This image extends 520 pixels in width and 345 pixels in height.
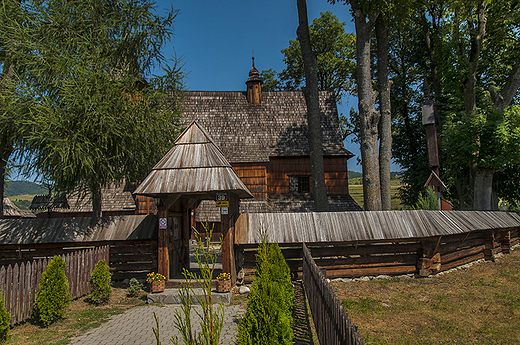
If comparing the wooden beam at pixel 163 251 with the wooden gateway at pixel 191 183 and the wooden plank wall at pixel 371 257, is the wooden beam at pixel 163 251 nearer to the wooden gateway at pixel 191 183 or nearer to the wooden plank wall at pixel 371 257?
the wooden gateway at pixel 191 183

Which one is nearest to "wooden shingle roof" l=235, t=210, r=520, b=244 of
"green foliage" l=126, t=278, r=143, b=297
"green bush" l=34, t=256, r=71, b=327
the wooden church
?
"green foliage" l=126, t=278, r=143, b=297

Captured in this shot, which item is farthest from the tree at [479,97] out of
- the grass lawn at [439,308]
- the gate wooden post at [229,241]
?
the gate wooden post at [229,241]

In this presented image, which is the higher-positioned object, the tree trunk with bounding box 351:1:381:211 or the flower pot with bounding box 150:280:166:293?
the tree trunk with bounding box 351:1:381:211

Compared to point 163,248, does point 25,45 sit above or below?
above

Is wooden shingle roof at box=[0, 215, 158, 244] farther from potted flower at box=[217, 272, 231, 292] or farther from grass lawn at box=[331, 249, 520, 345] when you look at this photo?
grass lawn at box=[331, 249, 520, 345]

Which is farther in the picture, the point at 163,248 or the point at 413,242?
the point at 413,242

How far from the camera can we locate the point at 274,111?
23141mm

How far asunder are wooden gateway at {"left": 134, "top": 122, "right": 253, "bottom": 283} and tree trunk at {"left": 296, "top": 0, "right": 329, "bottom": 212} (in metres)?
5.50

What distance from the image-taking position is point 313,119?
15.2 m

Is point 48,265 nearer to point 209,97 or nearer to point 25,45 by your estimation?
point 25,45

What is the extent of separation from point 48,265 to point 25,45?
7247 millimetres

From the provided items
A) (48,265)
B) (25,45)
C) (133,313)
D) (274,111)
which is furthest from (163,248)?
(274,111)

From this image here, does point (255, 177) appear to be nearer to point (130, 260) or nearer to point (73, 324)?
point (130, 260)

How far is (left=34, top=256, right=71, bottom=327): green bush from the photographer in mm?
7129
